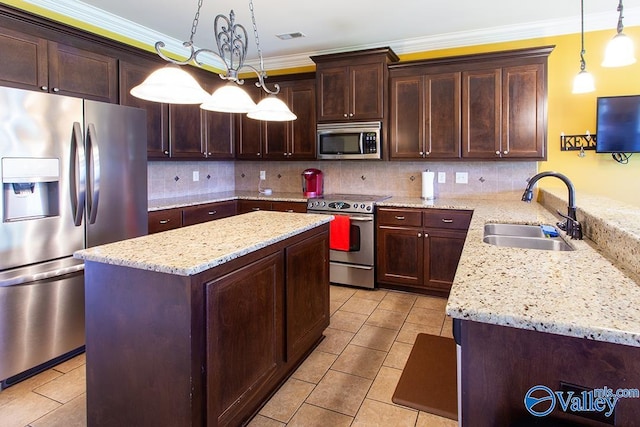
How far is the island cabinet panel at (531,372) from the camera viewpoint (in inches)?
37.7

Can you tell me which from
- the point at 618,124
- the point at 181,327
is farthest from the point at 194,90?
the point at 618,124

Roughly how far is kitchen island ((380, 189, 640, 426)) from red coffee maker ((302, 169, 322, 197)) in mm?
3319

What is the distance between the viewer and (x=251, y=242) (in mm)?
1913

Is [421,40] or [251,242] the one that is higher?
[421,40]

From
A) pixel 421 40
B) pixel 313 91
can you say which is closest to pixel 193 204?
pixel 313 91

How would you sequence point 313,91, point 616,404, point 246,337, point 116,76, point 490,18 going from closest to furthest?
point 616,404 → point 246,337 → point 116,76 → point 490,18 → point 313,91

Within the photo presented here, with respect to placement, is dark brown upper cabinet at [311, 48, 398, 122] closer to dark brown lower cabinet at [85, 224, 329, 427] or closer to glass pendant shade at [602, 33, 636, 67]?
glass pendant shade at [602, 33, 636, 67]

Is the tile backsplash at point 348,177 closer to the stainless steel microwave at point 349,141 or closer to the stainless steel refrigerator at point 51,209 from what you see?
the stainless steel microwave at point 349,141

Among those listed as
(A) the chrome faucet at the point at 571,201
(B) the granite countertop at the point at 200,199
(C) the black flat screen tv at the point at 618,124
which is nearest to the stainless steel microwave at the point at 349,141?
(B) the granite countertop at the point at 200,199

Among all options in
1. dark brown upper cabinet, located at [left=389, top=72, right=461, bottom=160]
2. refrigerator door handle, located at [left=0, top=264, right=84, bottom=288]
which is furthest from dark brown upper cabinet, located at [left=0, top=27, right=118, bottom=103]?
dark brown upper cabinet, located at [left=389, top=72, right=461, bottom=160]

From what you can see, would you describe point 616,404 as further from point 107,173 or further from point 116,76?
point 116,76

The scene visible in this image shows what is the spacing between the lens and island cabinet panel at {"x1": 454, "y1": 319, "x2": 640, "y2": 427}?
958 mm

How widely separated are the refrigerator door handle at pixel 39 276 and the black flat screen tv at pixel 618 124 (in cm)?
436

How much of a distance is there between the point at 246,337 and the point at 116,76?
2678 mm
